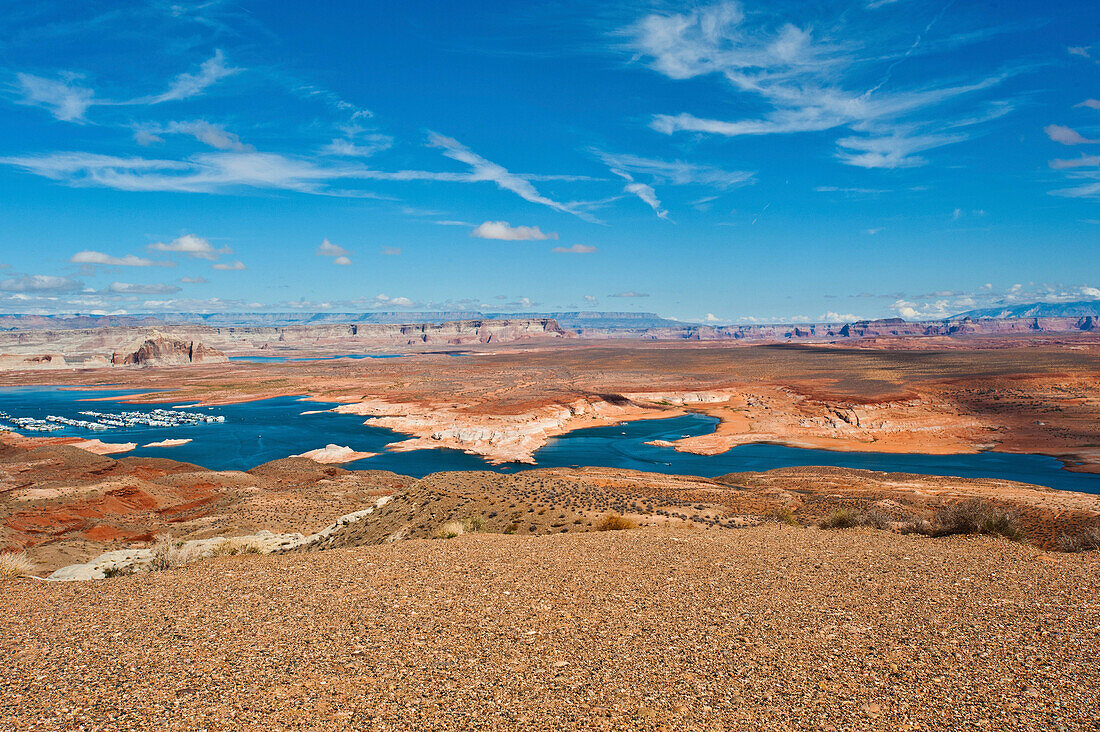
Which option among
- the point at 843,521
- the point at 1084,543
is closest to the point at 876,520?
the point at 843,521

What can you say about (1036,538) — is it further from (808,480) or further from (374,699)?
(374,699)

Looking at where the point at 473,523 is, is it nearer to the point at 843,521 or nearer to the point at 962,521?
the point at 843,521

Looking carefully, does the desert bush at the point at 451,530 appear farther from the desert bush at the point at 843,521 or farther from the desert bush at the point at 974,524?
the desert bush at the point at 974,524

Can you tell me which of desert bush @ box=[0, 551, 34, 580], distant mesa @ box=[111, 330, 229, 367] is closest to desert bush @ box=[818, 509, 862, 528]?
desert bush @ box=[0, 551, 34, 580]

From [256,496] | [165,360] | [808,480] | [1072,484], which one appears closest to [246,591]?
[256,496]

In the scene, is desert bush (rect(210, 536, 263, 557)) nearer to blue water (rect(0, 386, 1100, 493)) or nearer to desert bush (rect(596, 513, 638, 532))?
desert bush (rect(596, 513, 638, 532))

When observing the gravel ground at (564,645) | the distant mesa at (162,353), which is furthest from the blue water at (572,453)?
the distant mesa at (162,353)

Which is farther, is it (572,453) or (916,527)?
(572,453)
